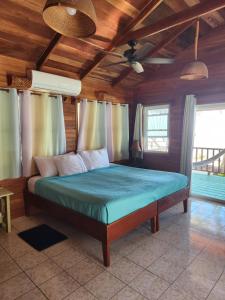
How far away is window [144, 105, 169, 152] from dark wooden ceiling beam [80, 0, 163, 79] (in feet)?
5.98

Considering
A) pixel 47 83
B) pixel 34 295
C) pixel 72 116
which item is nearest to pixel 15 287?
pixel 34 295

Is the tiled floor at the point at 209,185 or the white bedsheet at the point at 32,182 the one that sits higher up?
the white bedsheet at the point at 32,182

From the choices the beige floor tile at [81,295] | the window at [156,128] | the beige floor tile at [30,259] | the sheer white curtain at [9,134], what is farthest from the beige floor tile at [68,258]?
the window at [156,128]

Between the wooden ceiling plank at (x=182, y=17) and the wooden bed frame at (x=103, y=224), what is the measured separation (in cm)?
236

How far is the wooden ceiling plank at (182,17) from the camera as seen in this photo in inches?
94.1

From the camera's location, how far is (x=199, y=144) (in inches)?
238

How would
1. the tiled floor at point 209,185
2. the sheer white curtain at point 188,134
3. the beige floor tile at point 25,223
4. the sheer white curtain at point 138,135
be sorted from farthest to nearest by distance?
the sheer white curtain at point 138,135 → the tiled floor at point 209,185 → the sheer white curtain at point 188,134 → the beige floor tile at point 25,223

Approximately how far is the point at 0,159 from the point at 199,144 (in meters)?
5.15

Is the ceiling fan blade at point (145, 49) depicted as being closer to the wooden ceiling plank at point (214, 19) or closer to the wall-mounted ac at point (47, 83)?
the wooden ceiling plank at point (214, 19)

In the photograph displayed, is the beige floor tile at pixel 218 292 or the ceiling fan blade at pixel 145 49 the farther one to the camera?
the ceiling fan blade at pixel 145 49

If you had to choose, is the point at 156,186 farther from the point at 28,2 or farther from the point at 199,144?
the point at 199,144

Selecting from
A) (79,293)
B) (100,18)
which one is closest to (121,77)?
(100,18)

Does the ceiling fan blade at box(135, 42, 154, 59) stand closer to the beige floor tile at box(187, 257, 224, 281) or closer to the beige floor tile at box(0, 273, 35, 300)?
the beige floor tile at box(187, 257, 224, 281)

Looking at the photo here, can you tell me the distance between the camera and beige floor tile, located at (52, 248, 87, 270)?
2186mm
